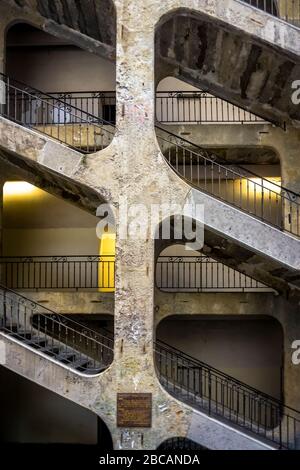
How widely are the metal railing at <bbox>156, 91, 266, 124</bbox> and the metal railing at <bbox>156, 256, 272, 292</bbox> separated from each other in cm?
382

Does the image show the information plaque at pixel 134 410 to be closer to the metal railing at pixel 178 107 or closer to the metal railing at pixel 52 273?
the metal railing at pixel 52 273

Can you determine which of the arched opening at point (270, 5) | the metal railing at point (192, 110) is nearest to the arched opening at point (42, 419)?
the metal railing at point (192, 110)

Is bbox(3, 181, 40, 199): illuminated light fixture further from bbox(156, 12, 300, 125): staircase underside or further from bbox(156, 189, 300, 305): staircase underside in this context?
bbox(156, 189, 300, 305): staircase underside

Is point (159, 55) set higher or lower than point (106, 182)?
higher

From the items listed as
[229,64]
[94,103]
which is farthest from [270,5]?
[94,103]

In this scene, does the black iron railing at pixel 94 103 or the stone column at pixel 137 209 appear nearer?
the stone column at pixel 137 209

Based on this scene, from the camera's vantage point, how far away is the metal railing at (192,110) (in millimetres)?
16811

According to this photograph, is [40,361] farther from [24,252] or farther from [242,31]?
[242,31]

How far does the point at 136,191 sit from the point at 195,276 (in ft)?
18.6

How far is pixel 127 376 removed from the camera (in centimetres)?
1114

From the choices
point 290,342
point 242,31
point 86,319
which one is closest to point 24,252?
point 86,319

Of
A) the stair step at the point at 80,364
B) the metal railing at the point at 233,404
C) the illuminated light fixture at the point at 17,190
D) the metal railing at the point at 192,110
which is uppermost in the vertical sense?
the metal railing at the point at 192,110

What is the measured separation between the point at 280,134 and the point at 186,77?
260 cm

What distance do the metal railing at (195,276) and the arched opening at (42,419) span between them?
4194 millimetres
